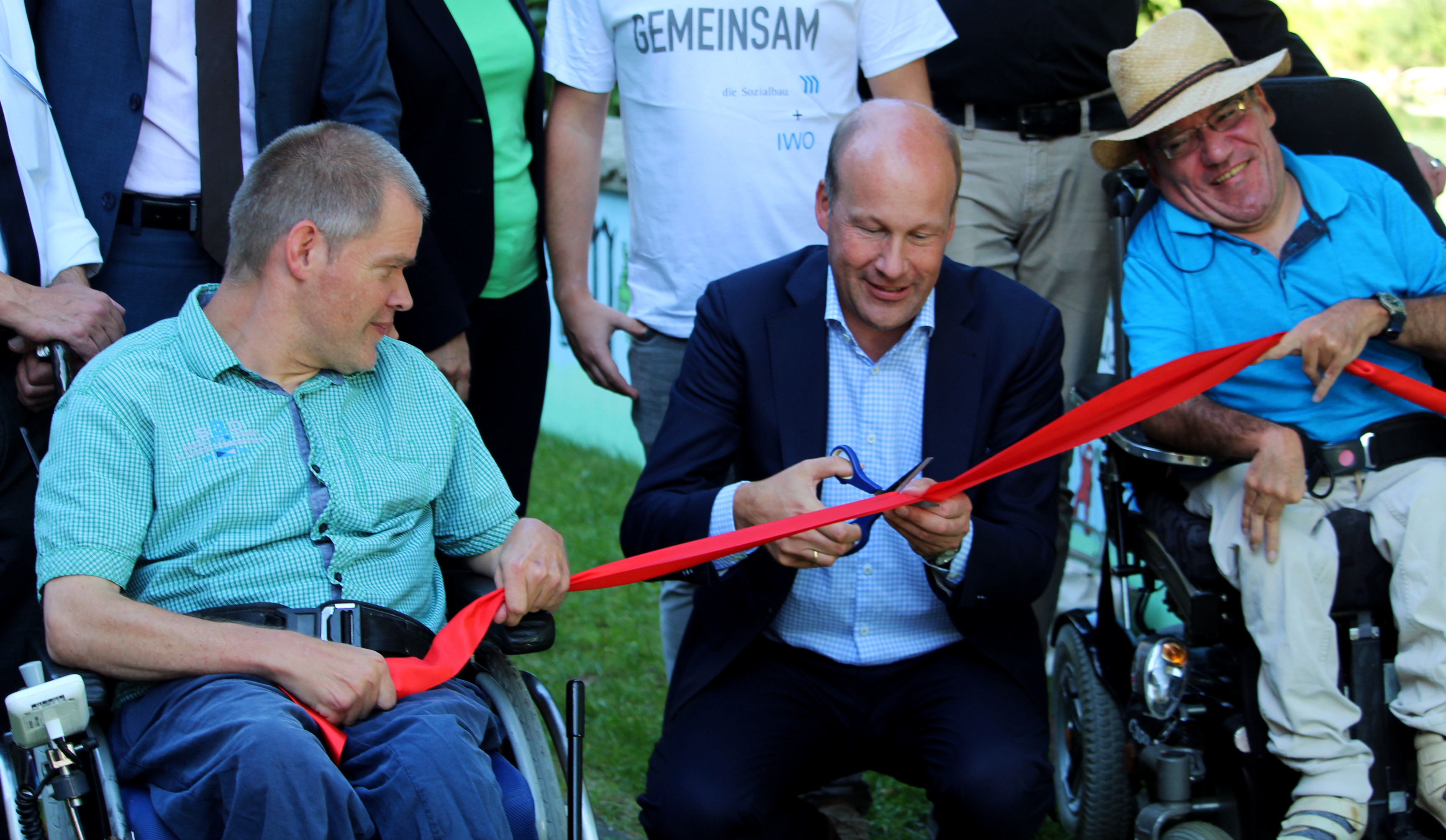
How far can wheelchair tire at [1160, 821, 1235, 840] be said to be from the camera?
2.88 metres

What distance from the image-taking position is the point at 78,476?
7.38 feet

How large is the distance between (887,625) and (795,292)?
770 millimetres

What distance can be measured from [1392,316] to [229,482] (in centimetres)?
249

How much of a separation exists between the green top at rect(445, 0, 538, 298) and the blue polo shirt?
1632mm

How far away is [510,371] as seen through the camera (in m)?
3.77

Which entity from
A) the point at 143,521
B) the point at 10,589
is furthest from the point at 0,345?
the point at 143,521

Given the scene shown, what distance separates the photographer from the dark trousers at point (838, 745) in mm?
2654

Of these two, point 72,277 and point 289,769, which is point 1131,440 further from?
point 72,277

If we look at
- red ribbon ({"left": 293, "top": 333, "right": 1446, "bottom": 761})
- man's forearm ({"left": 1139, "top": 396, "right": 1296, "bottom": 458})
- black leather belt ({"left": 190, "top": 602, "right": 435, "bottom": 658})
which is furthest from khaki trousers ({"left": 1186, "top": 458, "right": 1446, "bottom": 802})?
black leather belt ({"left": 190, "top": 602, "right": 435, "bottom": 658})

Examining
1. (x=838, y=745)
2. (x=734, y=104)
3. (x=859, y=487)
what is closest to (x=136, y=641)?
(x=859, y=487)

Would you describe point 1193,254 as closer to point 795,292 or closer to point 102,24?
point 795,292

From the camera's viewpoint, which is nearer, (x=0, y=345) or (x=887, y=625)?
(x=0, y=345)

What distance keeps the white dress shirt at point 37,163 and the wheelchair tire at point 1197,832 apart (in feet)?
8.67

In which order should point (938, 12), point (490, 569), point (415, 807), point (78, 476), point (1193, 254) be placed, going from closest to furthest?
point (415, 807) → point (78, 476) → point (490, 569) → point (1193, 254) → point (938, 12)
